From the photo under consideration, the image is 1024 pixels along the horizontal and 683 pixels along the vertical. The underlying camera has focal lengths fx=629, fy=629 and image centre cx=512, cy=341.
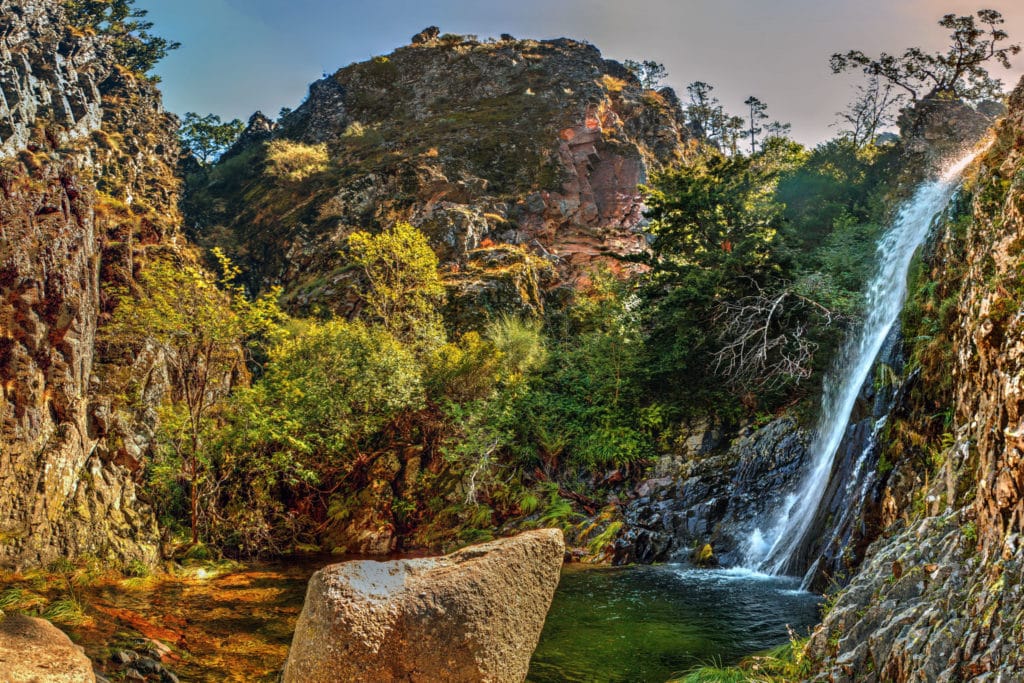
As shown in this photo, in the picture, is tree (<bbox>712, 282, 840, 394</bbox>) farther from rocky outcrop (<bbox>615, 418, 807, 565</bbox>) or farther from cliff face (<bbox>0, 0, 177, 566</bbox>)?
cliff face (<bbox>0, 0, 177, 566</bbox>)

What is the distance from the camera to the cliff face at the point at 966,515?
4602 mm

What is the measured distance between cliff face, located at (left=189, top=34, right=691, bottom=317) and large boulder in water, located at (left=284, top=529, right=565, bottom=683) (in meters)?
22.8

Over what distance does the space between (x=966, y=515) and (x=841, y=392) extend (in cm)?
1111

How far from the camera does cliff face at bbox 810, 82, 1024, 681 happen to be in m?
4.60

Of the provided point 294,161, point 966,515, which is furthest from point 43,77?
point 966,515

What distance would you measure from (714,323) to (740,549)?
8.05 m

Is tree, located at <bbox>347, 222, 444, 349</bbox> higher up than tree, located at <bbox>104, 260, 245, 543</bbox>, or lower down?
higher up

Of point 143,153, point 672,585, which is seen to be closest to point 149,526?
point 672,585

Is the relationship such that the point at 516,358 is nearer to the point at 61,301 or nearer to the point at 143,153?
the point at 61,301

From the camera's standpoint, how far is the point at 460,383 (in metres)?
21.6

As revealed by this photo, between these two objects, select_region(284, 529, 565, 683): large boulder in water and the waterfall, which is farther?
the waterfall

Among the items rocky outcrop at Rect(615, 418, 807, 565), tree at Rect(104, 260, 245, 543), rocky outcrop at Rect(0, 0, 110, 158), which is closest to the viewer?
rocky outcrop at Rect(615, 418, 807, 565)

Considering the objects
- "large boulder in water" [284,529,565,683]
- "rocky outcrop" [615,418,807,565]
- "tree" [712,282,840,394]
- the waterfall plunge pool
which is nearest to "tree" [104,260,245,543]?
the waterfall plunge pool

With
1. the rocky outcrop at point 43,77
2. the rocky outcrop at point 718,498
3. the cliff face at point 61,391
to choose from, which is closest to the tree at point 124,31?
the rocky outcrop at point 43,77
